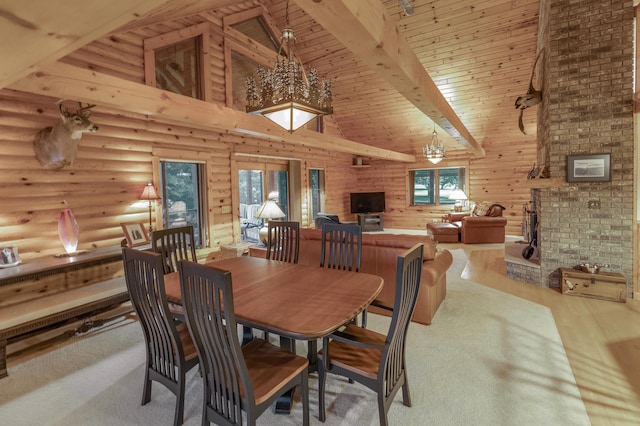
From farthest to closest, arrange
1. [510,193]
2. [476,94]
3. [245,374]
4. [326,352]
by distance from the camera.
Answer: [510,193] → [476,94] → [326,352] → [245,374]

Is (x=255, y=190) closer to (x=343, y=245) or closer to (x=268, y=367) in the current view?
(x=343, y=245)

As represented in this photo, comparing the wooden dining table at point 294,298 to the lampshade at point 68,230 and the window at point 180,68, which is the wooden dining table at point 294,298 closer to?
the lampshade at point 68,230

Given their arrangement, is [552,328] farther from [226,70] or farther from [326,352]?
[226,70]

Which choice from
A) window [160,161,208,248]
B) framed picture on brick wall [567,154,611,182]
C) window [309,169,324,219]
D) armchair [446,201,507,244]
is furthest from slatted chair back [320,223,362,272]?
armchair [446,201,507,244]

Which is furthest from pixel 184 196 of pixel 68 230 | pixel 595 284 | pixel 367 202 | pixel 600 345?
pixel 367 202

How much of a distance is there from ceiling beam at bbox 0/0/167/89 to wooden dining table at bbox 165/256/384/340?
4.56ft

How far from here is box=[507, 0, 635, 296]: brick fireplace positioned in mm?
3967

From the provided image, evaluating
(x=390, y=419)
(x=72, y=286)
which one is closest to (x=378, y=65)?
(x=390, y=419)

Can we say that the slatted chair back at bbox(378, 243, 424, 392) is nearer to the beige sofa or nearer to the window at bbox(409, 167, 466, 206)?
the beige sofa

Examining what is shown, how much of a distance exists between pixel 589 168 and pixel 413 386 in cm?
369

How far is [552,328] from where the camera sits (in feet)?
10.7

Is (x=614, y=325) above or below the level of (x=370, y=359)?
below

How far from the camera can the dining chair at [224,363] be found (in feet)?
4.83

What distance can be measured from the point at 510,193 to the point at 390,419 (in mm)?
8651
